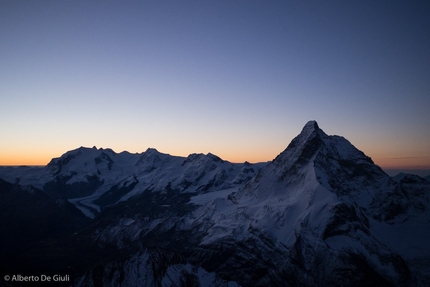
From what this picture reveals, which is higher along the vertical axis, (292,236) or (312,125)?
(312,125)

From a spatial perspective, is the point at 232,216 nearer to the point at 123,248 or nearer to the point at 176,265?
the point at 176,265

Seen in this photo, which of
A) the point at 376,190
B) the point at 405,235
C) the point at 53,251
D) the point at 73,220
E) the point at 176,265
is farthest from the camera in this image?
the point at 73,220

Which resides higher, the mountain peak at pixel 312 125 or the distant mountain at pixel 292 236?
the mountain peak at pixel 312 125

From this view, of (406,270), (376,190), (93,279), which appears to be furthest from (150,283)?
(376,190)

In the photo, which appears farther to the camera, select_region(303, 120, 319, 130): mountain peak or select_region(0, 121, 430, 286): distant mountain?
select_region(303, 120, 319, 130): mountain peak

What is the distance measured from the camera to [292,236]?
80.4 metres

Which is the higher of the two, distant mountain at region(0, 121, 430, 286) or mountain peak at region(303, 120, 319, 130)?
mountain peak at region(303, 120, 319, 130)

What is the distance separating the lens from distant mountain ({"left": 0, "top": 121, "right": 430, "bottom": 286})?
71188 millimetres

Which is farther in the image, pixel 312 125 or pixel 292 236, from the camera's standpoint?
pixel 312 125

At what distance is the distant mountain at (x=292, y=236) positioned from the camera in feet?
234

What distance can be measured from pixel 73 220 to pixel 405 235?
20692 cm

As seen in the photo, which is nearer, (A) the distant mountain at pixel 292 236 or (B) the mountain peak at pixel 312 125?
(A) the distant mountain at pixel 292 236

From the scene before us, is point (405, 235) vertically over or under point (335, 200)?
under

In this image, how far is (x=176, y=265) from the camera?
79.4 m
